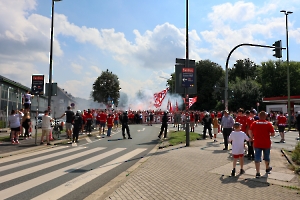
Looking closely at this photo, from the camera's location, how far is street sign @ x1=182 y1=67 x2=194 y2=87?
45.6 feet

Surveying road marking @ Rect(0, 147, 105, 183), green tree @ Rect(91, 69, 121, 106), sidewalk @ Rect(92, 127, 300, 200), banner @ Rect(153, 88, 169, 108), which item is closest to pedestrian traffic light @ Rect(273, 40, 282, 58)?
sidewalk @ Rect(92, 127, 300, 200)

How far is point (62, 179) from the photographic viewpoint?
7.62m

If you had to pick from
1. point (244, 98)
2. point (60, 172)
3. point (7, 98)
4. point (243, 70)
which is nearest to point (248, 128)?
point (60, 172)

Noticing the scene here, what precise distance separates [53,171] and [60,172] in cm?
28

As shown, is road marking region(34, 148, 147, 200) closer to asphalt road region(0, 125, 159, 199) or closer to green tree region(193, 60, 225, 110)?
asphalt road region(0, 125, 159, 199)

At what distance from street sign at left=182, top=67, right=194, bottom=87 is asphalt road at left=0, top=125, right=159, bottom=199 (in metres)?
3.96

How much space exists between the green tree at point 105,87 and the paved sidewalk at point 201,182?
54970 mm

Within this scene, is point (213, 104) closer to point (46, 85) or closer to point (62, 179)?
point (46, 85)

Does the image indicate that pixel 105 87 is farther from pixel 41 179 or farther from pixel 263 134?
pixel 263 134

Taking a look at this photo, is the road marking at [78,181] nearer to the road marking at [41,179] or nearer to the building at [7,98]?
the road marking at [41,179]

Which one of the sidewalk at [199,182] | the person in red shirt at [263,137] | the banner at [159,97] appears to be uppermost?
the banner at [159,97]

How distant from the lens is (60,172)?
334 inches

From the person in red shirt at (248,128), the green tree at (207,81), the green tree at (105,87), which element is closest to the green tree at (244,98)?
the green tree at (207,81)

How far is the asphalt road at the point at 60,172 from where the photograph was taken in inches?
254
